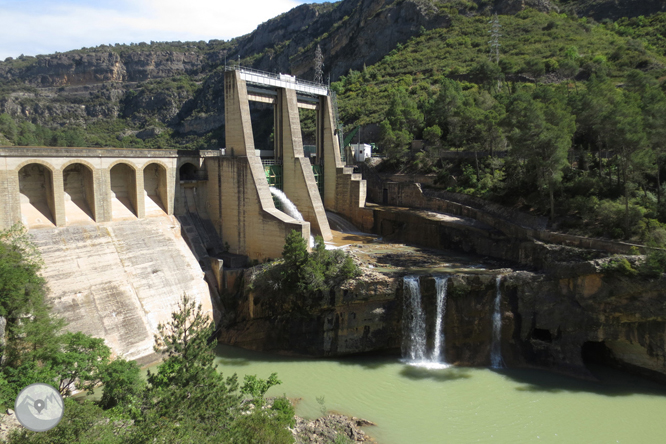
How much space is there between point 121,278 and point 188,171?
Result: 9.05m

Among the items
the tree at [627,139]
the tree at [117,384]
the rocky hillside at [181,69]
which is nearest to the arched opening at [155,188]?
the tree at [117,384]

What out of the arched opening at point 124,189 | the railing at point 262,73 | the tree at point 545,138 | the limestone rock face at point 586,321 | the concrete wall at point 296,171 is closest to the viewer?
the limestone rock face at point 586,321

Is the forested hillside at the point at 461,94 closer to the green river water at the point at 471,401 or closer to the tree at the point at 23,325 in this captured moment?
the green river water at the point at 471,401

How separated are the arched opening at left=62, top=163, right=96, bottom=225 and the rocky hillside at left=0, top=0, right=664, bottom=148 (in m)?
41.3

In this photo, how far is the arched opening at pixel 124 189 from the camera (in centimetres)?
2531

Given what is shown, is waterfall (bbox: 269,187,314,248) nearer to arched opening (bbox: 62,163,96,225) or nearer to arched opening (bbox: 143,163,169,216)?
arched opening (bbox: 143,163,169,216)

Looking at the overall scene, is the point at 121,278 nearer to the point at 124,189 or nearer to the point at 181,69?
the point at 124,189

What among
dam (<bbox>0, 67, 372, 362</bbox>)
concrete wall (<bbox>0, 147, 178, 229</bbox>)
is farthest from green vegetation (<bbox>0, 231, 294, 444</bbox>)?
concrete wall (<bbox>0, 147, 178, 229</bbox>)

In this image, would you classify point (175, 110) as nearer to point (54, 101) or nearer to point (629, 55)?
point (54, 101)

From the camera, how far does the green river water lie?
610 inches

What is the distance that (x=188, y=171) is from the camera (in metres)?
29.1

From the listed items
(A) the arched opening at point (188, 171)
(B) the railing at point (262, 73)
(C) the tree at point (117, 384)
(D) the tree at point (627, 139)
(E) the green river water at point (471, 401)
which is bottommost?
(E) the green river water at point (471, 401)

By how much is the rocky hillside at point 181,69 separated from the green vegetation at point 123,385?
49115 mm

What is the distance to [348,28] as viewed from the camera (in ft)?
260
